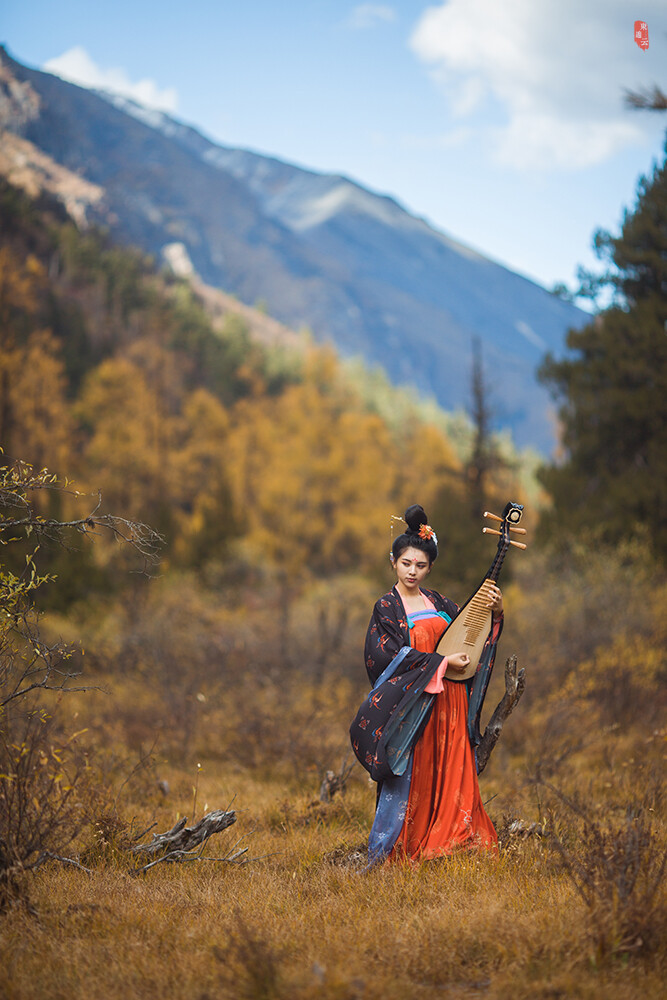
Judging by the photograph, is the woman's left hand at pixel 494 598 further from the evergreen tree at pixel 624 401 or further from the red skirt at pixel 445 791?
the evergreen tree at pixel 624 401

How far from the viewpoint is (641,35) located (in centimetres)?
902

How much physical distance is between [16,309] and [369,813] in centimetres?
4205

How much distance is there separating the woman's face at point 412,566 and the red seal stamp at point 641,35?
742 cm

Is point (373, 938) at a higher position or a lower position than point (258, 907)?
higher

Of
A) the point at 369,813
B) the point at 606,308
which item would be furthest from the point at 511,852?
the point at 606,308

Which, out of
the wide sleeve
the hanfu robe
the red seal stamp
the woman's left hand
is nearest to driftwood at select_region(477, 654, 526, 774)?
the hanfu robe

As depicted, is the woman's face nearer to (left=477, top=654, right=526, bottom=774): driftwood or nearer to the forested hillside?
(left=477, top=654, right=526, bottom=774): driftwood

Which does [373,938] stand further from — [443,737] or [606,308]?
[606,308]

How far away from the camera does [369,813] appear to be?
6.32m

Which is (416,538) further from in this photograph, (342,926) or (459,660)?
(342,926)

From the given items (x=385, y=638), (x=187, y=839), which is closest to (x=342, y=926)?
(x=187, y=839)

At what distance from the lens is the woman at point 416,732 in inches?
183

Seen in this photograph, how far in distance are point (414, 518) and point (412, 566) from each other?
311 mm

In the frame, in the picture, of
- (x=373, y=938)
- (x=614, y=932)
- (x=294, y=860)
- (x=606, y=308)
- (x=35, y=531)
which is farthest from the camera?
(x=606, y=308)
